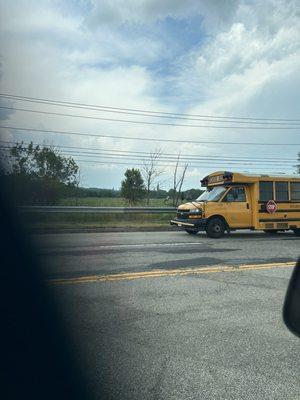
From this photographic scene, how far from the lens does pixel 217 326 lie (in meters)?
5.29

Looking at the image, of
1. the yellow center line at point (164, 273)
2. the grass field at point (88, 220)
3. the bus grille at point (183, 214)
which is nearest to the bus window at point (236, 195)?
the bus grille at point (183, 214)

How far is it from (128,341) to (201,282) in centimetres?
326

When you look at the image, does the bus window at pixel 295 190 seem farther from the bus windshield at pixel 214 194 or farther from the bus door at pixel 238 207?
the bus windshield at pixel 214 194

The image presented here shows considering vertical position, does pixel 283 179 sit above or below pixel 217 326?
above

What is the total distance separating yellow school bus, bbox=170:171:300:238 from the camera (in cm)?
1648

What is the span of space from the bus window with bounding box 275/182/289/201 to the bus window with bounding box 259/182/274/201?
253 mm

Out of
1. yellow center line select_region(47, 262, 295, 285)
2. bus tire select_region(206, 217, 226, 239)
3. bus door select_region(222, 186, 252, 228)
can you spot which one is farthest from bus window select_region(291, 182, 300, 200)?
yellow center line select_region(47, 262, 295, 285)

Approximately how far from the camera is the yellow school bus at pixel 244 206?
1648 cm

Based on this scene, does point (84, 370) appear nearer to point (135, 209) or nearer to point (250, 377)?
point (250, 377)

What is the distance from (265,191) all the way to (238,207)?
1.17m

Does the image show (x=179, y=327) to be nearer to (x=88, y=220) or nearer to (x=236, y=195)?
(x=236, y=195)

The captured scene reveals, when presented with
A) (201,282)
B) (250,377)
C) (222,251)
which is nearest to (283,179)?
(222,251)

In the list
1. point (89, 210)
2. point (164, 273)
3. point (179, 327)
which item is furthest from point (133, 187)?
point (179, 327)

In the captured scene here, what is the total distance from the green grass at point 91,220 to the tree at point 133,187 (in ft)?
37.1
